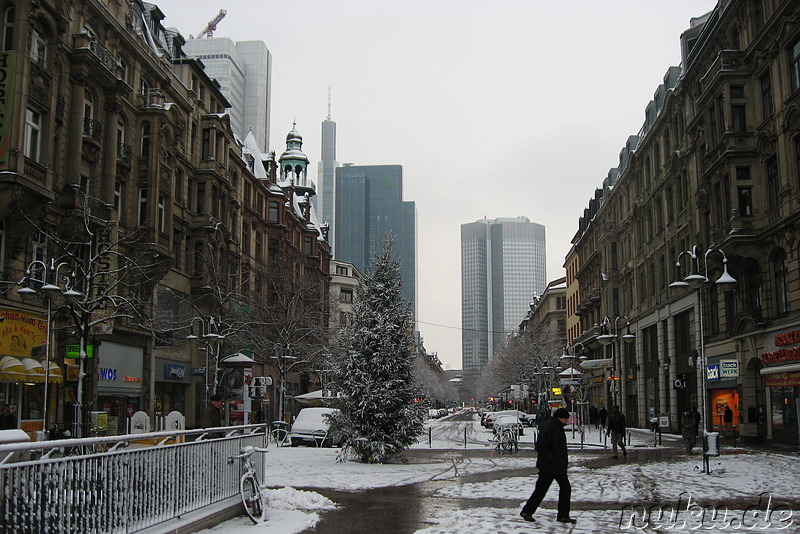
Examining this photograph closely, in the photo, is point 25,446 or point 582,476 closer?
point 25,446

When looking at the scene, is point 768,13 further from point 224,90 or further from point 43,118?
point 224,90

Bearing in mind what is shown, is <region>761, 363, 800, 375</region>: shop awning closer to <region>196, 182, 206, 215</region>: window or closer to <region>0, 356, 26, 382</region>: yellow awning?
<region>0, 356, 26, 382</region>: yellow awning

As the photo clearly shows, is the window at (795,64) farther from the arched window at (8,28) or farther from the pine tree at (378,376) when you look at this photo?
the arched window at (8,28)

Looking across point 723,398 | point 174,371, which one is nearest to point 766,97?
point 723,398

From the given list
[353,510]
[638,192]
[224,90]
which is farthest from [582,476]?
[224,90]

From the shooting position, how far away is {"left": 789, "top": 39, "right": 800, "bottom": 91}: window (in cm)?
2739

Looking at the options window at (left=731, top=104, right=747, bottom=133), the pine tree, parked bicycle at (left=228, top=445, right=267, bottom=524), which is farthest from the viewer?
window at (left=731, top=104, right=747, bottom=133)

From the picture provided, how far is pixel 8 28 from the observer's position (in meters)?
25.3

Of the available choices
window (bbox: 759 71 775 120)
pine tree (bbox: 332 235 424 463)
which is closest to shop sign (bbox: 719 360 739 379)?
window (bbox: 759 71 775 120)

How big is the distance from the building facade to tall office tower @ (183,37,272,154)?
131262 millimetres

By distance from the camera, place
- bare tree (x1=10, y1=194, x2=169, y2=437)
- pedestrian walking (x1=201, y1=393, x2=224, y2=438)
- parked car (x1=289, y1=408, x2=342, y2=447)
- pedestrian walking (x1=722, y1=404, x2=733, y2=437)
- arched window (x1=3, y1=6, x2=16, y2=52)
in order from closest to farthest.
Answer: pedestrian walking (x1=201, y1=393, x2=224, y2=438)
bare tree (x1=10, y1=194, x2=169, y2=437)
arched window (x1=3, y1=6, x2=16, y2=52)
pedestrian walking (x1=722, y1=404, x2=733, y2=437)
parked car (x1=289, y1=408, x2=342, y2=447)

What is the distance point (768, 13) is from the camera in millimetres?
29719

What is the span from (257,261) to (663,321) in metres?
27.8

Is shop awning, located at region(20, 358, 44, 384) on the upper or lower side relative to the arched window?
lower
